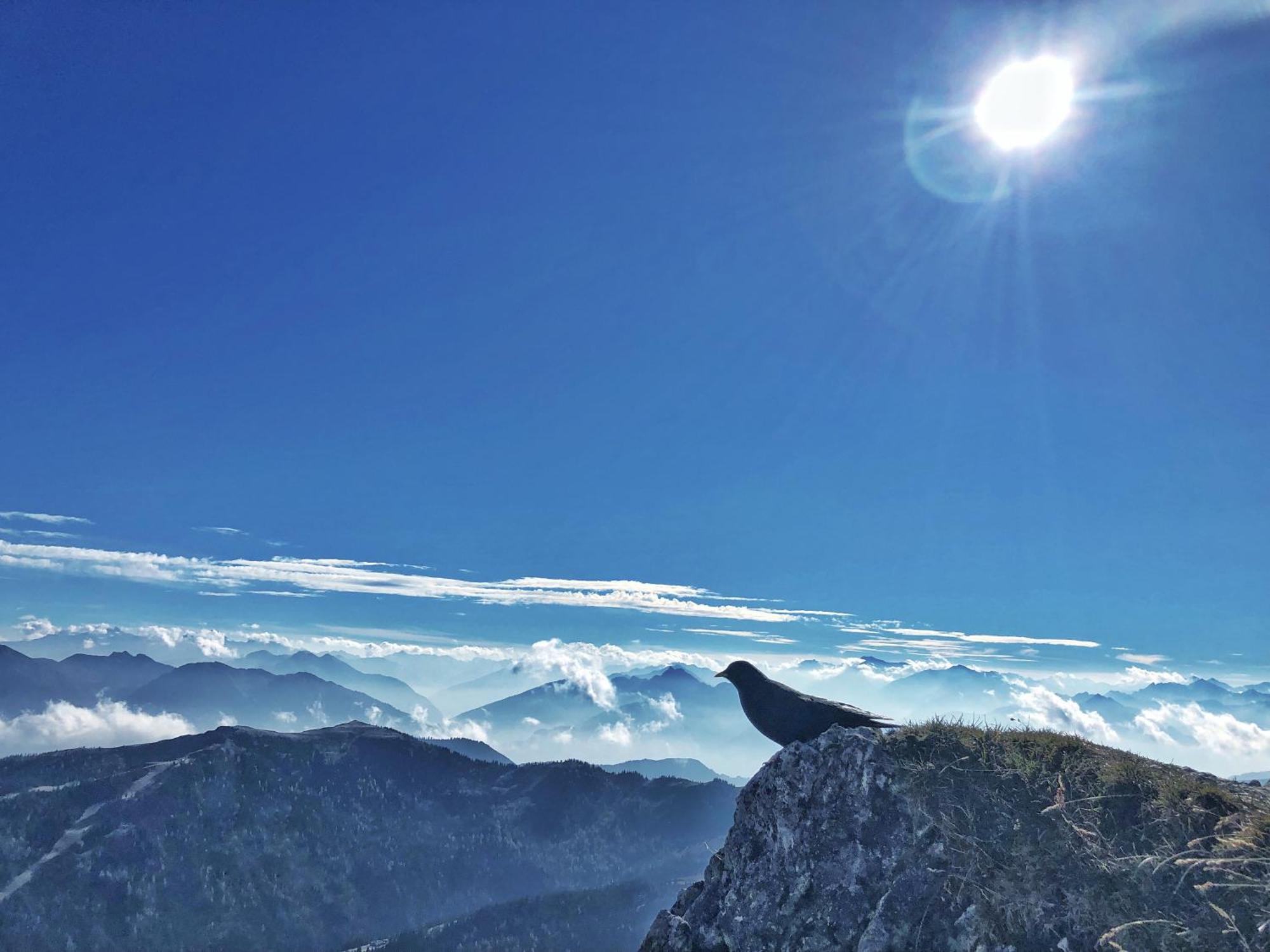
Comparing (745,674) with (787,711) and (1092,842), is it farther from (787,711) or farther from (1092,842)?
(1092,842)

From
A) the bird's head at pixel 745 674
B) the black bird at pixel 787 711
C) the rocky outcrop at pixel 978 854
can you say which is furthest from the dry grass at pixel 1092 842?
the bird's head at pixel 745 674

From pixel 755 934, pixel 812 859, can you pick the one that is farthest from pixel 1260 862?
pixel 755 934

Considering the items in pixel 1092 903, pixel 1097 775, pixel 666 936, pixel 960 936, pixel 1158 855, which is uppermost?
pixel 1097 775

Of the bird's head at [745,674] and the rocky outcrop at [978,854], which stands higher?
the bird's head at [745,674]

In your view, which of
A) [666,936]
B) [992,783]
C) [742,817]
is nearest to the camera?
[992,783]

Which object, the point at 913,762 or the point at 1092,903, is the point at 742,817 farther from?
the point at 1092,903

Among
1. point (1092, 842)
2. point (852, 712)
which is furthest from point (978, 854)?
point (852, 712)

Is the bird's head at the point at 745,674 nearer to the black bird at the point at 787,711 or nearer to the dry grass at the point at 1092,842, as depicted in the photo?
the black bird at the point at 787,711
